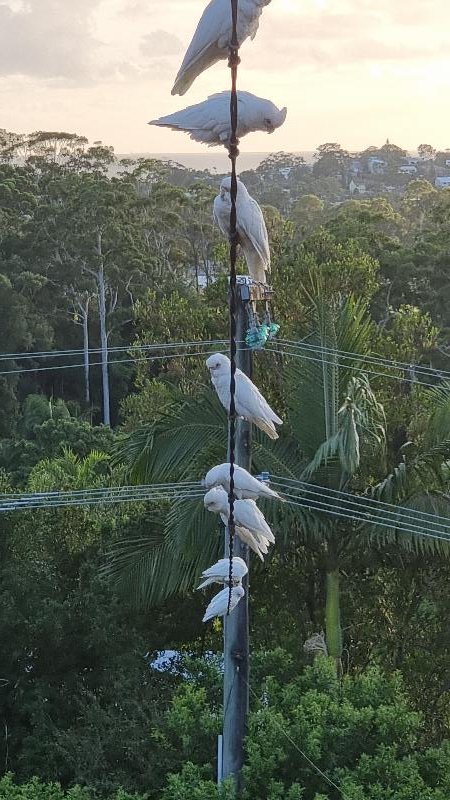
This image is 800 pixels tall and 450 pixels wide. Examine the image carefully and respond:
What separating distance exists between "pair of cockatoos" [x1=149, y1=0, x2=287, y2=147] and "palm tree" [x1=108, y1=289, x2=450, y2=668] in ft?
10.8

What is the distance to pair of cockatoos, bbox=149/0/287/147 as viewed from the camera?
125 inches

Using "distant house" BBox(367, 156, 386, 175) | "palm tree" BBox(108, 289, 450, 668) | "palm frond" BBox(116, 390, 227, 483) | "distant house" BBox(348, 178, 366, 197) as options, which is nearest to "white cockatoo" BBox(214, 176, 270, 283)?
"palm tree" BBox(108, 289, 450, 668)

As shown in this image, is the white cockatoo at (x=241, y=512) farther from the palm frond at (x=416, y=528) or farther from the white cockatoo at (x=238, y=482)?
the palm frond at (x=416, y=528)

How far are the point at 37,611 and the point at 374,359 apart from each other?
3208mm

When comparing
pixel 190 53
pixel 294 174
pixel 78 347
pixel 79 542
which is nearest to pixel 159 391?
pixel 79 542

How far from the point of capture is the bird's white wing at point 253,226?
4254 millimetres

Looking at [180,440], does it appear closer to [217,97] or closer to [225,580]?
[225,580]

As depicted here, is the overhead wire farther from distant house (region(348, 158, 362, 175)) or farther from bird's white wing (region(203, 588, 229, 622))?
distant house (region(348, 158, 362, 175))

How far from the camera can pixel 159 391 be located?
9.41m

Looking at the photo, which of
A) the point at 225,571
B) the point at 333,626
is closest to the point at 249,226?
the point at 225,571

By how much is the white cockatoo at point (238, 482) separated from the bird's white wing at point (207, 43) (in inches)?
74.1

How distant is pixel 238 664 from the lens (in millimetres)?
5301

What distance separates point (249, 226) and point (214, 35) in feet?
3.85

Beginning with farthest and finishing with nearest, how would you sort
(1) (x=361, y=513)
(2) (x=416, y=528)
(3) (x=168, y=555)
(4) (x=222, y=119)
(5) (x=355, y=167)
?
1. (5) (x=355, y=167)
2. (3) (x=168, y=555)
3. (1) (x=361, y=513)
4. (2) (x=416, y=528)
5. (4) (x=222, y=119)
